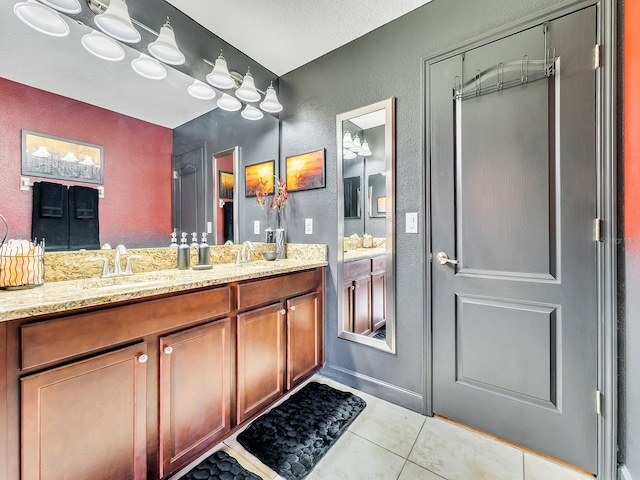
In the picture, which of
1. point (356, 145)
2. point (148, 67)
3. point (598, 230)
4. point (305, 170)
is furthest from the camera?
point (305, 170)

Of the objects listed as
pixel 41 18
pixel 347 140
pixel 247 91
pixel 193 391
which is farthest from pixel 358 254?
pixel 41 18

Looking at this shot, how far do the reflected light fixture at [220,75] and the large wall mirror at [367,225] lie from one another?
824mm

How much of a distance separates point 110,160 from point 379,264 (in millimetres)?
1739

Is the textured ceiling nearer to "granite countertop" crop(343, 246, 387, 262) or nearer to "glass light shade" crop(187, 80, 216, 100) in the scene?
"glass light shade" crop(187, 80, 216, 100)

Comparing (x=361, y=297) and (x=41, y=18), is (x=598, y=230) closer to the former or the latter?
(x=361, y=297)

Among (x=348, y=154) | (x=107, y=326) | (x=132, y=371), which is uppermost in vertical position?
(x=348, y=154)

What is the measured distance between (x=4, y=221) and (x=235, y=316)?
1.09 meters

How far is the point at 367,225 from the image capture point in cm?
208

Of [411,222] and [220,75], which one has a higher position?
[220,75]

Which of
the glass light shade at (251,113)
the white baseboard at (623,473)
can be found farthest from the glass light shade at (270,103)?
the white baseboard at (623,473)

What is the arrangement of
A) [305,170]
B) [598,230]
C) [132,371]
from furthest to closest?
[305,170]
[598,230]
[132,371]

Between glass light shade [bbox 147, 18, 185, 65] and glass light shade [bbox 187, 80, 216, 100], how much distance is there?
247mm

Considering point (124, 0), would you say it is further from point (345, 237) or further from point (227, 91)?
point (345, 237)

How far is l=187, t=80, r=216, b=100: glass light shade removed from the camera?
1.83 m
